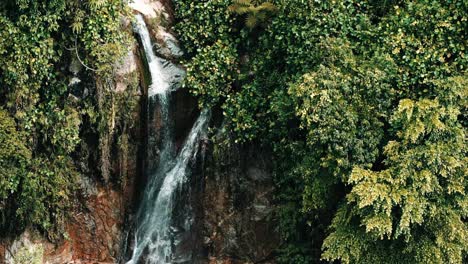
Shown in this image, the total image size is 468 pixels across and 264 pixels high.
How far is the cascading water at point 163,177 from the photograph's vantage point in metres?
11.0

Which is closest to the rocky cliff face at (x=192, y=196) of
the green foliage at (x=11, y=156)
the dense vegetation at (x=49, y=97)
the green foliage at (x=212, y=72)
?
the dense vegetation at (x=49, y=97)

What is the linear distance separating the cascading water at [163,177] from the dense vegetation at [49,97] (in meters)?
0.90

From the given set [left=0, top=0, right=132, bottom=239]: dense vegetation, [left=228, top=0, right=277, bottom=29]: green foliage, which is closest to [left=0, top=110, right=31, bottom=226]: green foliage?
[left=0, top=0, right=132, bottom=239]: dense vegetation

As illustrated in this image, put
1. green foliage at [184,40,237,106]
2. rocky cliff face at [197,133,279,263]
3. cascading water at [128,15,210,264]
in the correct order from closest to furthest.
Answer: green foliage at [184,40,237,106], rocky cliff face at [197,133,279,263], cascading water at [128,15,210,264]

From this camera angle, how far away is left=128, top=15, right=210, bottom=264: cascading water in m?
11.0

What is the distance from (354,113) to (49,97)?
5.25 meters

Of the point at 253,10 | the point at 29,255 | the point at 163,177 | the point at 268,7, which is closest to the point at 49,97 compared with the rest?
the point at 163,177

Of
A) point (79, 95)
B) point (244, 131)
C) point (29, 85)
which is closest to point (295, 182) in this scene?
Answer: point (244, 131)

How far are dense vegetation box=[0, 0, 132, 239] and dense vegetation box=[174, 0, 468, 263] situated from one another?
1.71 m

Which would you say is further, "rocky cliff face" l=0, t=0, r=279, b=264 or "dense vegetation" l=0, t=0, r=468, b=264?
"rocky cliff face" l=0, t=0, r=279, b=264

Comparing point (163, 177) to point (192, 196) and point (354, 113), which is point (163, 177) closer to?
point (192, 196)

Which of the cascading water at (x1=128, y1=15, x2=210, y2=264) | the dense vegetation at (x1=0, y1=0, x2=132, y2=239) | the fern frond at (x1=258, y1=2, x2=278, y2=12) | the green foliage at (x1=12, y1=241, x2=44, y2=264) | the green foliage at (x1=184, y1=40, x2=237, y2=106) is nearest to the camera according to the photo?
the dense vegetation at (x1=0, y1=0, x2=132, y2=239)

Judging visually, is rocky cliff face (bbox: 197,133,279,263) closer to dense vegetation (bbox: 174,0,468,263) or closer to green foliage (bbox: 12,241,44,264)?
dense vegetation (bbox: 174,0,468,263)

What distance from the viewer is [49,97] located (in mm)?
10312
